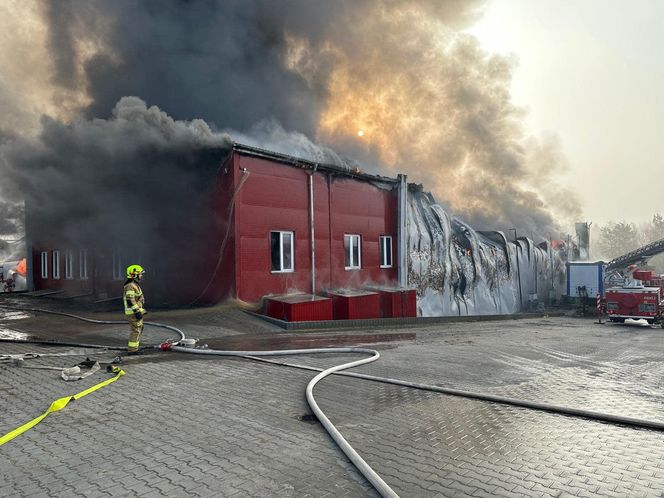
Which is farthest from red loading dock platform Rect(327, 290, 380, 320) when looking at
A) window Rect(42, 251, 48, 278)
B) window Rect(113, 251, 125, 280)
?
window Rect(42, 251, 48, 278)

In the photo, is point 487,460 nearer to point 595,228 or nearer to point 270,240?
point 270,240

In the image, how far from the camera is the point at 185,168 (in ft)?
44.0

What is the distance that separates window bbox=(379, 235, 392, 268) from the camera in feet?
57.3

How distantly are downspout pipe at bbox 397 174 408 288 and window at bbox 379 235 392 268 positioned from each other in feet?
1.19

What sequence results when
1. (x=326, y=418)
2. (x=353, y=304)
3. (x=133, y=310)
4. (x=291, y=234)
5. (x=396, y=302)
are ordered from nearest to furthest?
1. (x=326, y=418)
2. (x=133, y=310)
3. (x=291, y=234)
4. (x=353, y=304)
5. (x=396, y=302)

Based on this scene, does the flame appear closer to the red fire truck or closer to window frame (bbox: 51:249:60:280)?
window frame (bbox: 51:249:60:280)

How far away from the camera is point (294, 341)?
8898 millimetres

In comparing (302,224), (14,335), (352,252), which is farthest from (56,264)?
(352,252)

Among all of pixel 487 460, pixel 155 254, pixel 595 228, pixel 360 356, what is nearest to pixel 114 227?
pixel 155 254

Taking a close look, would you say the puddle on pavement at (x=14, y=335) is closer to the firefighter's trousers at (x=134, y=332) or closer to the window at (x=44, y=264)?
the firefighter's trousers at (x=134, y=332)

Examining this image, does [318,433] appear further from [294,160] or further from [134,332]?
[294,160]

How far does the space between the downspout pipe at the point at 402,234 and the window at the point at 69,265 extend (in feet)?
47.2

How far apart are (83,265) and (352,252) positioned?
11.8 meters

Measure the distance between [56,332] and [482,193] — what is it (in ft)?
83.7
